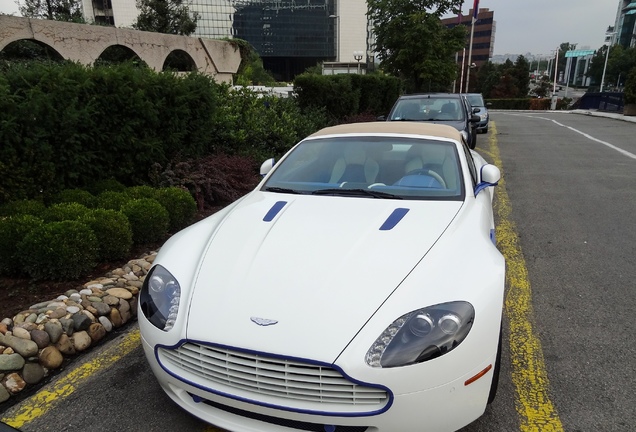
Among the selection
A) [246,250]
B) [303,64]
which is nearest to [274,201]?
[246,250]

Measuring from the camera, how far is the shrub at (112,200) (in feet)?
14.5

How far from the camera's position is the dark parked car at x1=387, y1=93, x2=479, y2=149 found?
31.2 feet

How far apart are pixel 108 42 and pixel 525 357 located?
80.5 feet

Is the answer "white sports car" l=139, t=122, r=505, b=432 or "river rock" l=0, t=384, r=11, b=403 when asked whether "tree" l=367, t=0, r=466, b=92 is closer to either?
"white sports car" l=139, t=122, r=505, b=432

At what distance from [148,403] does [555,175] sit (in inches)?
A: 327

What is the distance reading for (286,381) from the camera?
1.78m

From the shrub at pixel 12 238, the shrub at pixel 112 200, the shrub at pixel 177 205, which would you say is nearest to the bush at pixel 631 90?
the shrub at pixel 177 205

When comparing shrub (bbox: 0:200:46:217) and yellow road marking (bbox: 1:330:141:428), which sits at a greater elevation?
shrub (bbox: 0:200:46:217)

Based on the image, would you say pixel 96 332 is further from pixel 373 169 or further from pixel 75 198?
pixel 373 169

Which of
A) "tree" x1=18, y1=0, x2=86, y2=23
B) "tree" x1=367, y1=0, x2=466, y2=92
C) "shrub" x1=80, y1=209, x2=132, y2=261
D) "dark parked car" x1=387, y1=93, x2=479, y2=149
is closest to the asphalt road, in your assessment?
"shrub" x1=80, y1=209, x2=132, y2=261

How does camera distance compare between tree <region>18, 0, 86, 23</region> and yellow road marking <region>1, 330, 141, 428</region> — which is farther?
tree <region>18, 0, 86, 23</region>

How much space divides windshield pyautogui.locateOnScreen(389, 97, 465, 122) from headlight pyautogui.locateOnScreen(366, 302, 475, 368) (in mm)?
8086

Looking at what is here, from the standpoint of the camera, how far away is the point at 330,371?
5.72 ft

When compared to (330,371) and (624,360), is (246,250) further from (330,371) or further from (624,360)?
(624,360)
